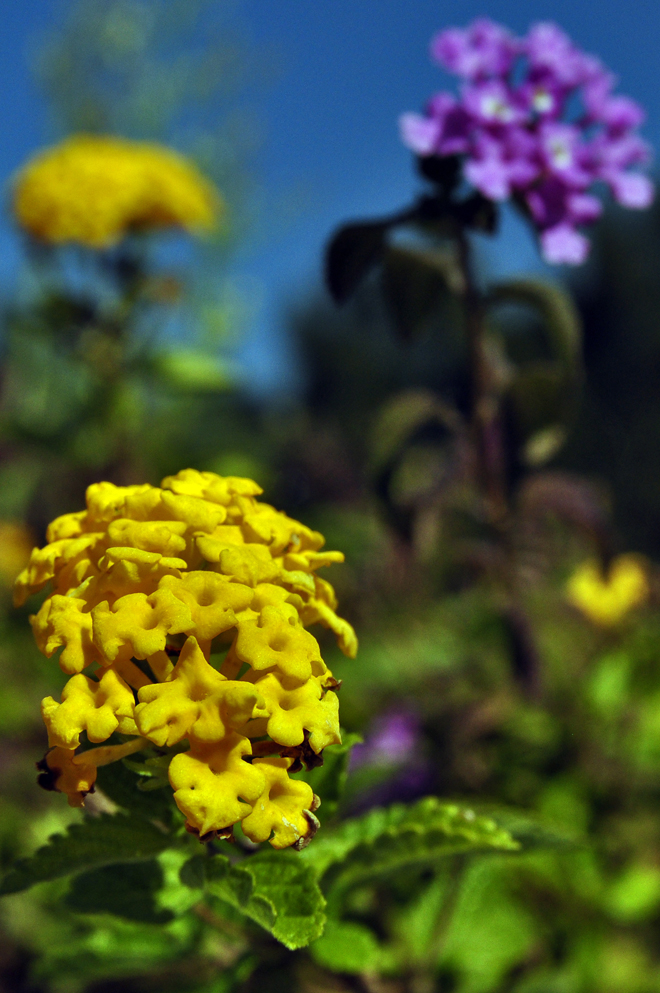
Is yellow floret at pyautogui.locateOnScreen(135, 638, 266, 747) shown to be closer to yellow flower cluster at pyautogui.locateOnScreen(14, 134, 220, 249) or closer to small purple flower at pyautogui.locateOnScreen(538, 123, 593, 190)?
small purple flower at pyautogui.locateOnScreen(538, 123, 593, 190)

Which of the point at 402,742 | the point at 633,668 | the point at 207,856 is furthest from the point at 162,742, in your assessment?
the point at 633,668

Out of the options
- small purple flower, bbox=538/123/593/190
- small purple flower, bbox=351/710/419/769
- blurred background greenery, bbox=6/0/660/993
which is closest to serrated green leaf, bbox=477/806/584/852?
blurred background greenery, bbox=6/0/660/993

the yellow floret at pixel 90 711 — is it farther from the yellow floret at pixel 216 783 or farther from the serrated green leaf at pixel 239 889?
the serrated green leaf at pixel 239 889

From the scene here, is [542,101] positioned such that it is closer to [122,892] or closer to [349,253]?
[349,253]

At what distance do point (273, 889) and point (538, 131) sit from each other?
3.69ft

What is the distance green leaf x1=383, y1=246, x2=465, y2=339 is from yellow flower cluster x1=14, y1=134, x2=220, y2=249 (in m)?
1.27

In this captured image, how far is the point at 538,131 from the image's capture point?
4.37 ft

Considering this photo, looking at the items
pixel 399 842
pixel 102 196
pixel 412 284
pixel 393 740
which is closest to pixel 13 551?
pixel 102 196

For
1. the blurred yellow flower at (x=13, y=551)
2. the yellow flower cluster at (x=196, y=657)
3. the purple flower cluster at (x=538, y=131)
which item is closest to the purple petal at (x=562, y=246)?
the purple flower cluster at (x=538, y=131)

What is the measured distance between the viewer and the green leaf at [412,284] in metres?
1.37

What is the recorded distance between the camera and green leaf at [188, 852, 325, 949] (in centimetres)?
69

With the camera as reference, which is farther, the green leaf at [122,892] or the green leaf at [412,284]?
the green leaf at [412,284]

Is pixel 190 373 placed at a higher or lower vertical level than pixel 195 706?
→ higher

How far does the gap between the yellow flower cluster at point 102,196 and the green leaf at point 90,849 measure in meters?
1.90
